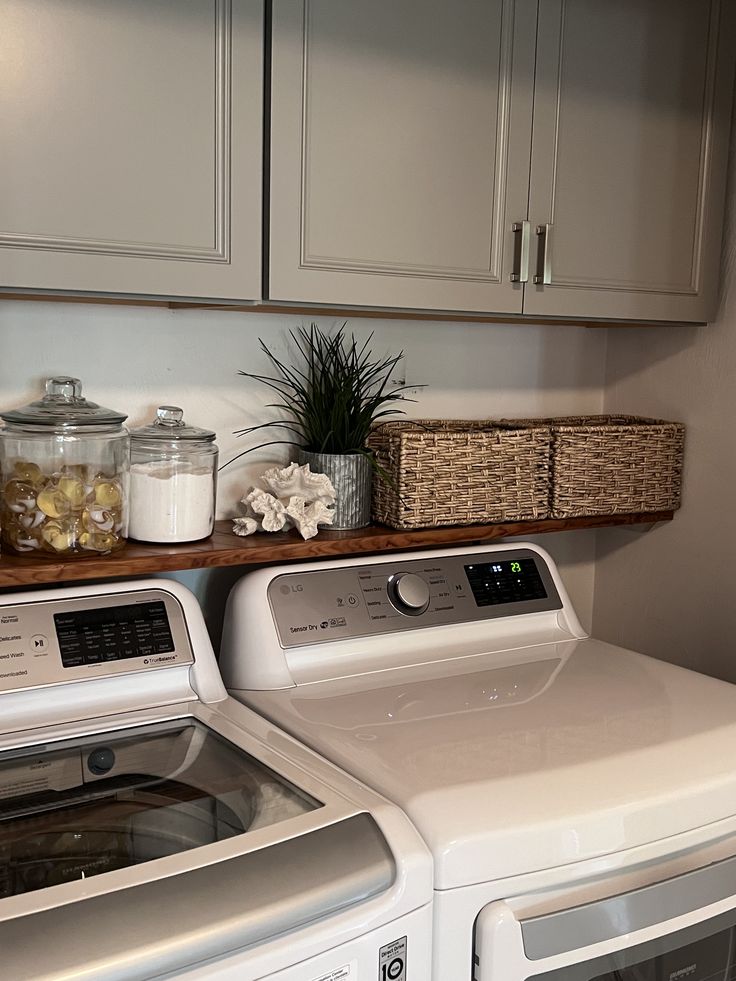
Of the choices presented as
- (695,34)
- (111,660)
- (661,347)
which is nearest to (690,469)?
(661,347)

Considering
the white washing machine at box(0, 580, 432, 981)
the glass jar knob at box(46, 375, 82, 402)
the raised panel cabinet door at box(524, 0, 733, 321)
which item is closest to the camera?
the white washing machine at box(0, 580, 432, 981)

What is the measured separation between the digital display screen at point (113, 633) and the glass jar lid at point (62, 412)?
28 centimetres

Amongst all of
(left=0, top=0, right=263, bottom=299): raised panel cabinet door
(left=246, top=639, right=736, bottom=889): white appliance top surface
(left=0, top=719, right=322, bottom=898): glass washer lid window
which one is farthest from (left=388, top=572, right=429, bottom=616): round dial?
(left=0, top=0, right=263, bottom=299): raised panel cabinet door

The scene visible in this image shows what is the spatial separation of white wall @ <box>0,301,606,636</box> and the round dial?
33 centimetres

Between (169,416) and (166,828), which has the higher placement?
(169,416)

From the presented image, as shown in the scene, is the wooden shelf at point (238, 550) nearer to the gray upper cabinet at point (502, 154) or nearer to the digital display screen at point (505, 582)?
the digital display screen at point (505, 582)

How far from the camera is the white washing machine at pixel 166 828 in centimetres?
95

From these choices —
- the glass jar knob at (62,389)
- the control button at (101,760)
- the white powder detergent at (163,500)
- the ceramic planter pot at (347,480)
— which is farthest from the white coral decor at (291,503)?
the control button at (101,760)

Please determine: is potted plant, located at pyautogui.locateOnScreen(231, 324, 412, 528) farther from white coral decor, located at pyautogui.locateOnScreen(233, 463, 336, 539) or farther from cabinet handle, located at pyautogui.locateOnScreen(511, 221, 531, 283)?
cabinet handle, located at pyautogui.locateOnScreen(511, 221, 531, 283)

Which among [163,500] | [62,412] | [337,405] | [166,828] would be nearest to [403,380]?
[337,405]

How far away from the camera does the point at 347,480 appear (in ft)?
5.67

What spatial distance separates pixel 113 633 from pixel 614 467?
1025 millimetres

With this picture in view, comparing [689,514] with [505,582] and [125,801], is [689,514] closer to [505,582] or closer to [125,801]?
[505,582]

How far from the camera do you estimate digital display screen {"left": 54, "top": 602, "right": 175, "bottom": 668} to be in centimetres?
142
